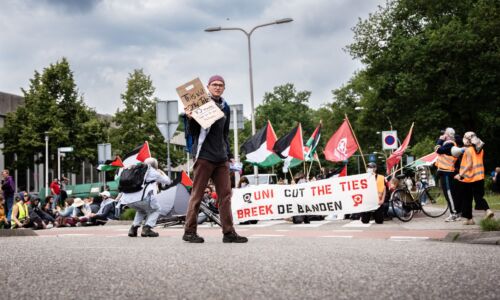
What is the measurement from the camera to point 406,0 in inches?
1679

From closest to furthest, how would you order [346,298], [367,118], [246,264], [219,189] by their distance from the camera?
[346,298] → [246,264] → [219,189] → [367,118]

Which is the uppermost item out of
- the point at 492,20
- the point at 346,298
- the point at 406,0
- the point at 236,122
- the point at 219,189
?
the point at 406,0

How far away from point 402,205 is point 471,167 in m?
3.92

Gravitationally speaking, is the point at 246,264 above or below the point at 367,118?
below

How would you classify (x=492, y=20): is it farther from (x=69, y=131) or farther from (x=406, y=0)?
(x=69, y=131)

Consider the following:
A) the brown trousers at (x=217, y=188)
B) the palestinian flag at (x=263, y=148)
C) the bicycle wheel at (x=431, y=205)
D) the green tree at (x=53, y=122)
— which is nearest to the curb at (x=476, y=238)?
the brown trousers at (x=217, y=188)

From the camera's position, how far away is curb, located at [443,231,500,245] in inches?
325

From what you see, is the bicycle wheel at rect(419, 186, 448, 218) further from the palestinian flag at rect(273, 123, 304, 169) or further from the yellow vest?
the yellow vest

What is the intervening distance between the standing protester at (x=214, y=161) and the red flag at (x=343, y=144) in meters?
10.8

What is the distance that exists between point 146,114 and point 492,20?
3426cm

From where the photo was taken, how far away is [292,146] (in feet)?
63.6

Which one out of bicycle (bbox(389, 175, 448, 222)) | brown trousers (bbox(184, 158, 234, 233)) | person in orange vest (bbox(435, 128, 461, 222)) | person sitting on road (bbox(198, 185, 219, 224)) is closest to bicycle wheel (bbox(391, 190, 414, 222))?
bicycle (bbox(389, 175, 448, 222))

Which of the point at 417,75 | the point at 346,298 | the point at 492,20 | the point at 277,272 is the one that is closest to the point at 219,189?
the point at 277,272

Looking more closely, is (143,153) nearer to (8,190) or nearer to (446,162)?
(8,190)
